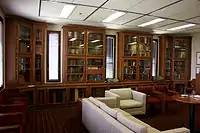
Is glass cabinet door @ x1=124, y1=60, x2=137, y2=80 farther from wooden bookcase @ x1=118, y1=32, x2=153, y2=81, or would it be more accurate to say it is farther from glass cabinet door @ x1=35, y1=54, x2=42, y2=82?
glass cabinet door @ x1=35, y1=54, x2=42, y2=82

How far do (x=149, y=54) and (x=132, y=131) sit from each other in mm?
5625

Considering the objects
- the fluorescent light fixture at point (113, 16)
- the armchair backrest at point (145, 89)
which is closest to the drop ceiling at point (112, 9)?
the fluorescent light fixture at point (113, 16)

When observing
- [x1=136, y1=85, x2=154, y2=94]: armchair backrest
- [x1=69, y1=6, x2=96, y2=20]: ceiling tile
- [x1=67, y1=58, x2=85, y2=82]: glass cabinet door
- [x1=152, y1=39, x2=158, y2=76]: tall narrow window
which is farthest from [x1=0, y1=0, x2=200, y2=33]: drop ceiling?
[x1=152, y1=39, x2=158, y2=76]: tall narrow window

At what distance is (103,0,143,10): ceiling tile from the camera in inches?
147

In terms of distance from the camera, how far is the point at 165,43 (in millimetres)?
Result: 7965

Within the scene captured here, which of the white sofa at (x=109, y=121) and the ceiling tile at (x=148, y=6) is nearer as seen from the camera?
the white sofa at (x=109, y=121)

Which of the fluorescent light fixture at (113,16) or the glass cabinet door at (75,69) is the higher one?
the fluorescent light fixture at (113,16)

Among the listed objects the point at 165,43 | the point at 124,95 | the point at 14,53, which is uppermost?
the point at 165,43

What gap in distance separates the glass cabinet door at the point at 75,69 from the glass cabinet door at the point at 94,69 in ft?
0.83

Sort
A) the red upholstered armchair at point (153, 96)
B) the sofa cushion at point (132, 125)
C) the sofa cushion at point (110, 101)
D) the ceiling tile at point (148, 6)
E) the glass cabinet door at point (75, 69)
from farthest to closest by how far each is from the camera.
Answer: the glass cabinet door at point (75, 69) → the red upholstered armchair at point (153, 96) → the sofa cushion at point (110, 101) → the ceiling tile at point (148, 6) → the sofa cushion at point (132, 125)

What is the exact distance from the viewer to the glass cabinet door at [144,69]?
749 cm

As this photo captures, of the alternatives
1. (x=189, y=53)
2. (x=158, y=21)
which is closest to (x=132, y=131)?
(x=158, y=21)

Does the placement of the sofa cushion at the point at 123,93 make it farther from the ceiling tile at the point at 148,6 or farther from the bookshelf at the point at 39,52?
the bookshelf at the point at 39,52

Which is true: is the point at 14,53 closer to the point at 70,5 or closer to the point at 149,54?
the point at 70,5
